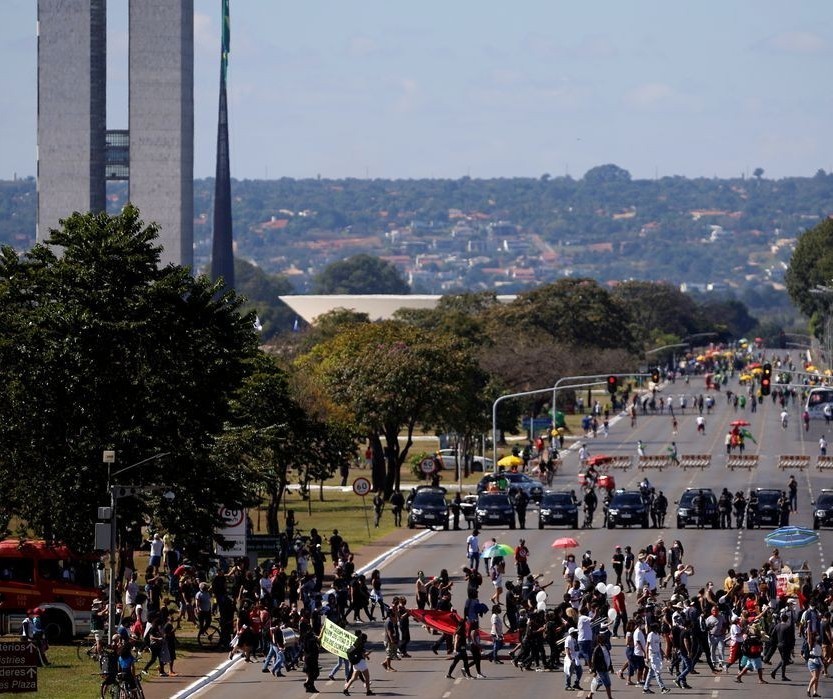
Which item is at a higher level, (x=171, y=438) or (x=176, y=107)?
(x=176, y=107)

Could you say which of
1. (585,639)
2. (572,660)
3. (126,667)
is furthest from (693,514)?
(126,667)

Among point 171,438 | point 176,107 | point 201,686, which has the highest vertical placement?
point 176,107

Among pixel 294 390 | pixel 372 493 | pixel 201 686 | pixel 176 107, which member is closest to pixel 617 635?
pixel 201 686

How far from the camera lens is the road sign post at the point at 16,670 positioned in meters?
33.0

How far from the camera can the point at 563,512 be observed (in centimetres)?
6825

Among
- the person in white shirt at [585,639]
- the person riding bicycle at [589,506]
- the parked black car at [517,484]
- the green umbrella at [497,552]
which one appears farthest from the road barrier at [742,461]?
the person in white shirt at [585,639]

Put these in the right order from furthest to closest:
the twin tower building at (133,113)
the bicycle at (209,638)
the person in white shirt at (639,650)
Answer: the twin tower building at (133,113)
the bicycle at (209,638)
the person in white shirt at (639,650)

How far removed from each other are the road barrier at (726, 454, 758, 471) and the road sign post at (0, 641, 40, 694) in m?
65.5

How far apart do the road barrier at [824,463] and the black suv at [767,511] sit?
27663 mm

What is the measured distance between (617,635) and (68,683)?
1250cm

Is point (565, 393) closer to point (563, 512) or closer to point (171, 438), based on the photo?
point (563, 512)

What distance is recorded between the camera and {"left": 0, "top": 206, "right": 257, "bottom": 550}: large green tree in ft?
148

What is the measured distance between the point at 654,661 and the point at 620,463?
60758mm

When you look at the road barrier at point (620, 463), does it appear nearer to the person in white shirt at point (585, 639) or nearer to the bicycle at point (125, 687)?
the person in white shirt at point (585, 639)
